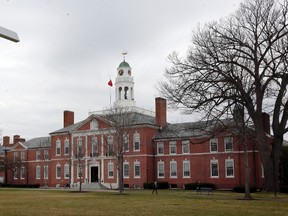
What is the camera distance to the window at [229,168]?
52.6 m

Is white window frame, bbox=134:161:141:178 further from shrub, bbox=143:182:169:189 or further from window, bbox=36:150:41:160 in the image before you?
window, bbox=36:150:41:160

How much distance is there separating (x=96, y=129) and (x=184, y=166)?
14.0 metres

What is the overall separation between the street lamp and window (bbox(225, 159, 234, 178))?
4809cm

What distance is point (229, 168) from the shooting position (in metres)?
52.9

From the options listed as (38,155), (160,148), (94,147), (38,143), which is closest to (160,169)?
(160,148)

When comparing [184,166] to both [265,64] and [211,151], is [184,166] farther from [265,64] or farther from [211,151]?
[265,64]

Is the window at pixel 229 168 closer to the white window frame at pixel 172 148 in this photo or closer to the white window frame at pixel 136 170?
the white window frame at pixel 172 148

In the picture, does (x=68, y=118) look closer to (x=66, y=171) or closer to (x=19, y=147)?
(x=66, y=171)

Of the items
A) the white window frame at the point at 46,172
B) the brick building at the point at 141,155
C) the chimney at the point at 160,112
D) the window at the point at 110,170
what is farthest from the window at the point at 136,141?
the white window frame at the point at 46,172

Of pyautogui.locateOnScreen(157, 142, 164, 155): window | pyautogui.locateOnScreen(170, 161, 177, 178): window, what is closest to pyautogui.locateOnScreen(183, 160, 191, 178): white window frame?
pyautogui.locateOnScreen(170, 161, 177, 178): window

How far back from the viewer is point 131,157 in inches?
2338

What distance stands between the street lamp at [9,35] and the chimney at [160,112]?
52.8m

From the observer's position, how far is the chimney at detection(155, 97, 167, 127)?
59619 mm

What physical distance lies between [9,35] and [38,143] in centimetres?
7148
